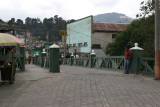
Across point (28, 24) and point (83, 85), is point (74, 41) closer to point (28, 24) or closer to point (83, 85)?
point (83, 85)

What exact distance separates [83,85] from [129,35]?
29382 millimetres

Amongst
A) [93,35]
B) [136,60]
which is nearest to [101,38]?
[93,35]

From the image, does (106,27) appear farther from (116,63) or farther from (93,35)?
(116,63)

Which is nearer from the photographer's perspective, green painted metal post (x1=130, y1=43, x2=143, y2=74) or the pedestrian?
green painted metal post (x1=130, y1=43, x2=143, y2=74)

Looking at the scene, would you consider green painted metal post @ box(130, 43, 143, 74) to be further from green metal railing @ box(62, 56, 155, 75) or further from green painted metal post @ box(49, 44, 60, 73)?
green painted metal post @ box(49, 44, 60, 73)

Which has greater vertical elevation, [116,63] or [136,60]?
[136,60]

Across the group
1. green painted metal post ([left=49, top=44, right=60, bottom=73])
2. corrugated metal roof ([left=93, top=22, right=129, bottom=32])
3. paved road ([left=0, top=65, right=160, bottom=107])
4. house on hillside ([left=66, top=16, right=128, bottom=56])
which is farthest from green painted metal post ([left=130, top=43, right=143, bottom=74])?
corrugated metal roof ([left=93, top=22, right=129, bottom=32])

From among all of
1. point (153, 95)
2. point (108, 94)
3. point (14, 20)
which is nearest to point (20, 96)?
point (108, 94)

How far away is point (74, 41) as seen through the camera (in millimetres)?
51406

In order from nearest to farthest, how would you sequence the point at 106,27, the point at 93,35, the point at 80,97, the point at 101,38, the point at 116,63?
the point at 80,97
the point at 116,63
the point at 93,35
the point at 101,38
the point at 106,27

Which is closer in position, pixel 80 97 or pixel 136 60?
pixel 80 97

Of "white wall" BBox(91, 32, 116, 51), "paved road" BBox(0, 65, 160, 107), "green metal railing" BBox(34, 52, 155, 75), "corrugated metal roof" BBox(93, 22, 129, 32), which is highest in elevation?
"corrugated metal roof" BBox(93, 22, 129, 32)

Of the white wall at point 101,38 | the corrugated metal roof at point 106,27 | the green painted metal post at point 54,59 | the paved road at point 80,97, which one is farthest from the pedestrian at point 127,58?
the corrugated metal roof at point 106,27

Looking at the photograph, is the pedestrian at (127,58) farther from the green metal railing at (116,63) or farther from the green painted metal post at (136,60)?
the green metal railing at (116,63)
